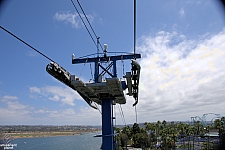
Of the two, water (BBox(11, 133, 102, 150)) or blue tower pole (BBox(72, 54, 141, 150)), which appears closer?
blue tower pole (BBox(72, 54, 141, 150))

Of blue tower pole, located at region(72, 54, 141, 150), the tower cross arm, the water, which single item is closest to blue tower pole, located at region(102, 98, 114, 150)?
blue tower pole, located at region(72, 54, 141, 150)

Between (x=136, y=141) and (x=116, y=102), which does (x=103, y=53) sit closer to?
(x=116, y=102)

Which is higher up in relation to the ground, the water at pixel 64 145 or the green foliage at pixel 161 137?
the green foliage at pixel 161 137

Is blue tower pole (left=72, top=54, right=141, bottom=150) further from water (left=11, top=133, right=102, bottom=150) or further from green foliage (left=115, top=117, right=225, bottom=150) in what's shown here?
water (left=11, top=133, right=102, bottom=150)

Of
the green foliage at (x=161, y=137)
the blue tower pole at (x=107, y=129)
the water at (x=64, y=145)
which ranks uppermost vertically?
the blue tower pole at (x=107, y=129)

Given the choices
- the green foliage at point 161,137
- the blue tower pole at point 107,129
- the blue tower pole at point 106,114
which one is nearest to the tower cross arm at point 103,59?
the blue tower pole at point 106,114

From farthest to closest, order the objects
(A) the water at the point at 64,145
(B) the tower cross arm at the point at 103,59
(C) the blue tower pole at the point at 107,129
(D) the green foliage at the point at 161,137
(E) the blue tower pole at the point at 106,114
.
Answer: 1. (A) the water at the point at 64,145
2. (D) the green foliage at the point at 161,137
3. (C) the blue tower pole at the point at 107,129
4. (E) the blue tower pole at the point at 106,114
5. (B) the tower cross arm at the point at 103,59

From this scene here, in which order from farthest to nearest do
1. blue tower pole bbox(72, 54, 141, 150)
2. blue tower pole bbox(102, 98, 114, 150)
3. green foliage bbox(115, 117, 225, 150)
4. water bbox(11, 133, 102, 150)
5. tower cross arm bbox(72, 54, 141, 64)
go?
water bbox(11, 133, 102, 150)
green foliage bbox(115, 117, 225, 150)
blue tower pole bbox(102, 98, 114, 150)
blue tower pole bbox(72, 54, 141, 150)
tower cross arm bbox(72, 54, 141, 64)

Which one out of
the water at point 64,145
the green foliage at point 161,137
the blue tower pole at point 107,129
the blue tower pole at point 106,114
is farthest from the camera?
the water at point 64,145

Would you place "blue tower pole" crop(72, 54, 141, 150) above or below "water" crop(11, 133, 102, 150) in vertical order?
above

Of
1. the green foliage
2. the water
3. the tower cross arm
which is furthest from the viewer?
the water

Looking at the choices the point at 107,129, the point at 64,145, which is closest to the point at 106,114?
the point at 107,129

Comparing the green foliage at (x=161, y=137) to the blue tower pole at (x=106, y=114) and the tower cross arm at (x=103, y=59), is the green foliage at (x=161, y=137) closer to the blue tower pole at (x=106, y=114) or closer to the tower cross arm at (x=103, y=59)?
the blue tower pole at (x=106, y=114)

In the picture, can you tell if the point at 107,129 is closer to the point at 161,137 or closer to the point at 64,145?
the point at 161,137
